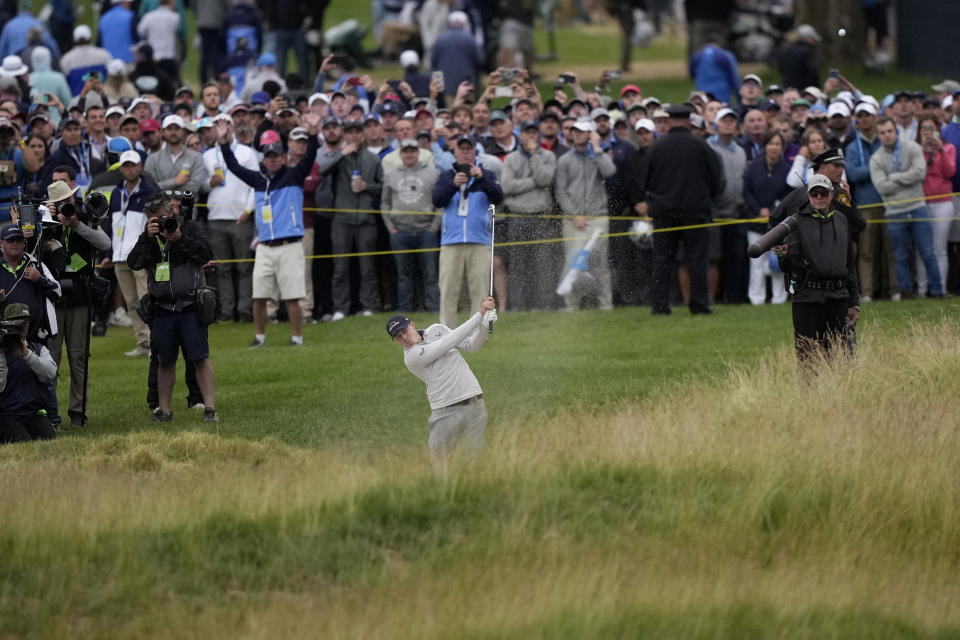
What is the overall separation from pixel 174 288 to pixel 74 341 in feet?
4.83

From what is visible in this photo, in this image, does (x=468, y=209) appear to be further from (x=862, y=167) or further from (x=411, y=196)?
(x=862, y=167)

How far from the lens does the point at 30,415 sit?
15742 mm

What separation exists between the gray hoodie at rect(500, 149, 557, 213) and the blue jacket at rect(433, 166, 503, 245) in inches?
47.3

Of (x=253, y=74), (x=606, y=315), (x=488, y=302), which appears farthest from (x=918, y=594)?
(x=253, y=74)

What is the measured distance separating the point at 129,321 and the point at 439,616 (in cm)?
1369

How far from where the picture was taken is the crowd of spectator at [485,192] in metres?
20.8

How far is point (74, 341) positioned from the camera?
1753 cm

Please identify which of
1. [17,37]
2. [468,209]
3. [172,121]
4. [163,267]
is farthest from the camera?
[17,37]

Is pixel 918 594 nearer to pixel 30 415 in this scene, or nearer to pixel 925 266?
pixel 30 415

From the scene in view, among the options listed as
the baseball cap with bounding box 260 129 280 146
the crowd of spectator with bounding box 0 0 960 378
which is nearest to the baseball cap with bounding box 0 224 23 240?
the crowd of spectator with bounding box 0 0 960 378

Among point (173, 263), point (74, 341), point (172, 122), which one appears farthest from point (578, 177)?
point (74, 341)

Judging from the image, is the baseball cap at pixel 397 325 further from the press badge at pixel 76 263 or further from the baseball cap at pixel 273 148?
the baseball cap at pixel 273 148

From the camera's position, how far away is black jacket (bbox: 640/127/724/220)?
834 inches

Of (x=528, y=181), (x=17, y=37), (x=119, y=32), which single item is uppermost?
(x=119, y=32)
